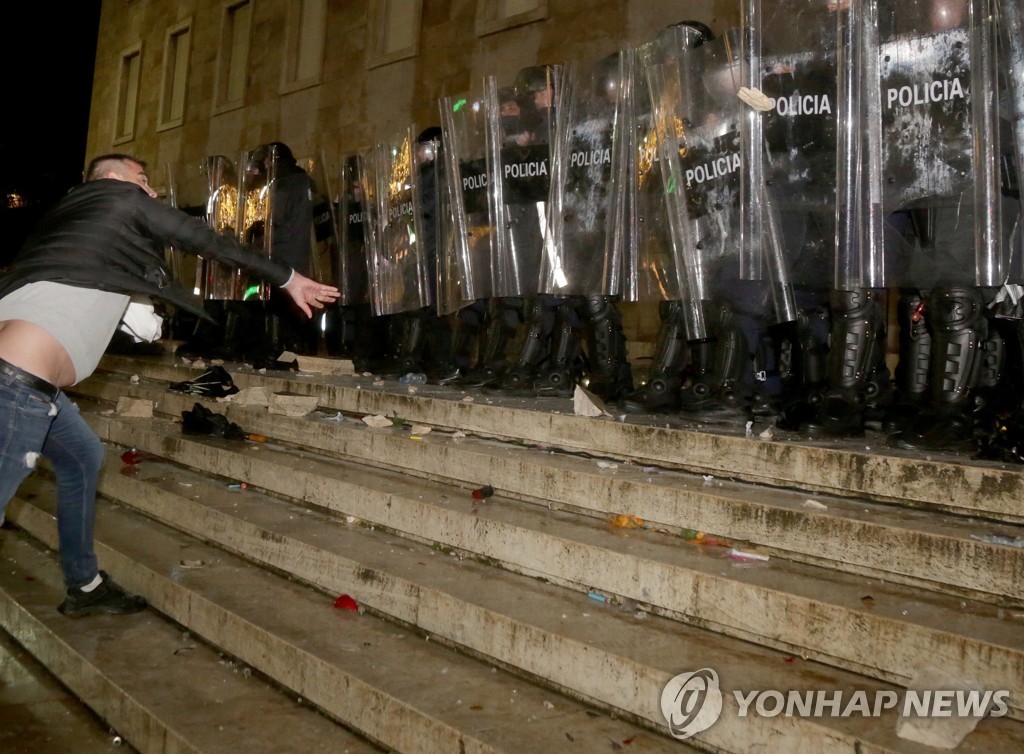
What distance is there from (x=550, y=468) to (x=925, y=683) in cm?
178

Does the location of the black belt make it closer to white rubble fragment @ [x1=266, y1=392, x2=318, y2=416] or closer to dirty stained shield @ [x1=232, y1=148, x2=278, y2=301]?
white rubble fragment @ [x1=266, y1=392, x2=318, y2=416]

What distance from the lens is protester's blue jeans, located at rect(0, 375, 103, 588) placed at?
2.66 meters

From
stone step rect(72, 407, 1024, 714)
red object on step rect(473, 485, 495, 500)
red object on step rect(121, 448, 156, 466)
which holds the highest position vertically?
red object on step rect(121, 448, 156, 466)

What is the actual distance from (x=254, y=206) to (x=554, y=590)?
6.57 metres

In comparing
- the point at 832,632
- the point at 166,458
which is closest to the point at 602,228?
the point at 832,632

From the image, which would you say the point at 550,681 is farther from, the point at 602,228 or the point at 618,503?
the point at 602,228

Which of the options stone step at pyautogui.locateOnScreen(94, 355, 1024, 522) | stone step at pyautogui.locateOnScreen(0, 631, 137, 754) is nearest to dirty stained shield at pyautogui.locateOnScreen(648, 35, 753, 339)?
stone step at pyautogui.locateOnScreen(94, 355, 1024, 522)

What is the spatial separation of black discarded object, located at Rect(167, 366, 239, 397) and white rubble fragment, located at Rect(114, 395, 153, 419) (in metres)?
0.23

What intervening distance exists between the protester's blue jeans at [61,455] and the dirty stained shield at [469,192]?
9.13 ft

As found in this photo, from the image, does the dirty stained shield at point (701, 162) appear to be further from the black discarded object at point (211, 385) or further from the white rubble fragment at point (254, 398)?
the black discarded object at point (211, 385)

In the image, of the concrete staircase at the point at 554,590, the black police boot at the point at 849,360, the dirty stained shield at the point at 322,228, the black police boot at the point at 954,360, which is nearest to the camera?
the concrete staircase at the point at 554,590

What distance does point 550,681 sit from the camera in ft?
8.70

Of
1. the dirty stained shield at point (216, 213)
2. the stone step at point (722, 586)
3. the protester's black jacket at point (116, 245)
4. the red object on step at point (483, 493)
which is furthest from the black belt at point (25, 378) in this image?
the dirty stained shield at point (216, 213)

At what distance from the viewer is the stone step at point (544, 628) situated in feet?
7.18
